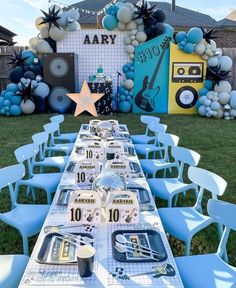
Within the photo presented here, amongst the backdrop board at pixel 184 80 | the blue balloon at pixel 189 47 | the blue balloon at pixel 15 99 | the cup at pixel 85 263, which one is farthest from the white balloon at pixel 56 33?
the cup at pixel 85 263

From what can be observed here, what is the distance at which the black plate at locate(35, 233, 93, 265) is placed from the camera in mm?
1448

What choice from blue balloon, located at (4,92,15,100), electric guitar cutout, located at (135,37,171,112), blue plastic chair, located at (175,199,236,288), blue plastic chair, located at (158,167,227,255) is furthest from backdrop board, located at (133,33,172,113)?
blue plastic chair, located at (175,199,236,288)

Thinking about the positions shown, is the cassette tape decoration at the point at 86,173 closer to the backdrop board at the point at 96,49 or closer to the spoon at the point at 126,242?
the spoon at the point at 126,242

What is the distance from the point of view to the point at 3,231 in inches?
121

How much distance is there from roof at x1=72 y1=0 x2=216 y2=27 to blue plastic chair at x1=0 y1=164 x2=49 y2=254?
47.0ft

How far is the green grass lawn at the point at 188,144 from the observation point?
2934 millimetres

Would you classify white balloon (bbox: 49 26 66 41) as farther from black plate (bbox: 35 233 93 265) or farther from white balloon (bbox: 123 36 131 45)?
black plate (bbox: 35 233 93 265)

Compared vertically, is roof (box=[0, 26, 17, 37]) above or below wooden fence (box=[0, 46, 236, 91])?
above

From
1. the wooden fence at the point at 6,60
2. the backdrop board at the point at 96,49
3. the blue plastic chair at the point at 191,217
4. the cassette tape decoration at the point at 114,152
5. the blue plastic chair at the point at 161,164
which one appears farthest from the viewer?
the wooden fence at the point at 6,60

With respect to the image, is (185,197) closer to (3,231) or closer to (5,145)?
(3,231)

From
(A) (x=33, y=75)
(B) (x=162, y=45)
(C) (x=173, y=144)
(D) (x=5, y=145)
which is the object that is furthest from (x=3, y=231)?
(B) (x=162, y=45)

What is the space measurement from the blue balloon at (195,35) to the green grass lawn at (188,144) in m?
1.93

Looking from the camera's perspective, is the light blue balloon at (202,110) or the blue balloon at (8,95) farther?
the light blue balloon at (202,110)

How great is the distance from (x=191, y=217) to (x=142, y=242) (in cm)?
98
